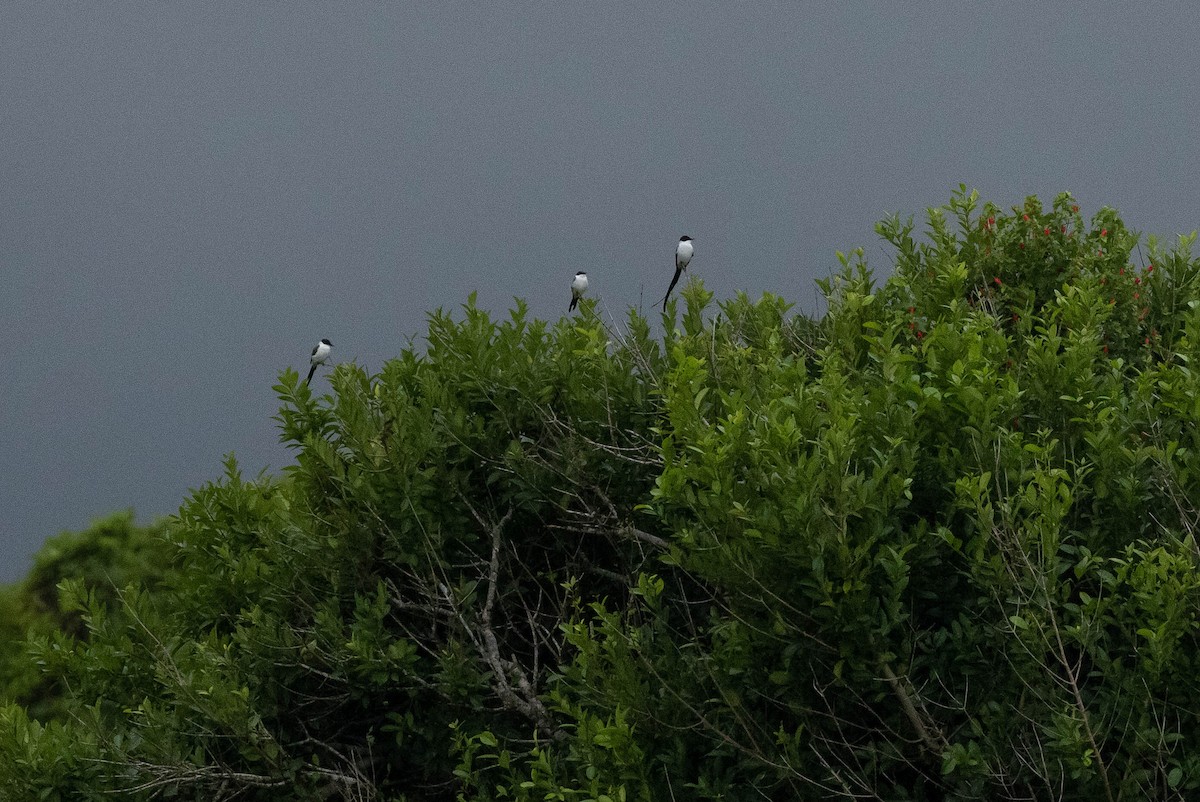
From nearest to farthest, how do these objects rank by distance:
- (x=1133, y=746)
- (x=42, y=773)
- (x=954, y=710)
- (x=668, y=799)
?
1. (x=1133, y=746)
2. (x=954, y=710)
3. (x=668, y=799)
4. (x=42, y=773)

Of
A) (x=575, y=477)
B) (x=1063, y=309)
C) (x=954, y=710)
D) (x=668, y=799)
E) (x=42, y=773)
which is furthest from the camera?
(x=42, y=773)

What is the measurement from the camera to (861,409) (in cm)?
705

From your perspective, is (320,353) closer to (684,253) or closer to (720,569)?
(684,253)

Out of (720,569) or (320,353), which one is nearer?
(720,569)

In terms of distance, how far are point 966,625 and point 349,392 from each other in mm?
4976

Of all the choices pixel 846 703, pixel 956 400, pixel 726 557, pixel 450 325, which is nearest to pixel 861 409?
pixel 956 400

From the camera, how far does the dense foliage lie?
647 cm

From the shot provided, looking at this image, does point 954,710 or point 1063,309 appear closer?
point 954,710

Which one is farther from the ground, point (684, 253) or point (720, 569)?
point (684, 253)

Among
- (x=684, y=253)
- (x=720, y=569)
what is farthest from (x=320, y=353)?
(x=720, y=569)

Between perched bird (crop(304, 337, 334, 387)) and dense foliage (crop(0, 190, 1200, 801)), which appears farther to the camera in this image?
perched bird (crop(304, 337, 334, 387))

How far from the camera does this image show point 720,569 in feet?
21.8

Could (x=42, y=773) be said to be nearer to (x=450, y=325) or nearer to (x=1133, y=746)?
(x=450, y=325)

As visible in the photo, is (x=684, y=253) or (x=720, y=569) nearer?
(x=720, y=569)
